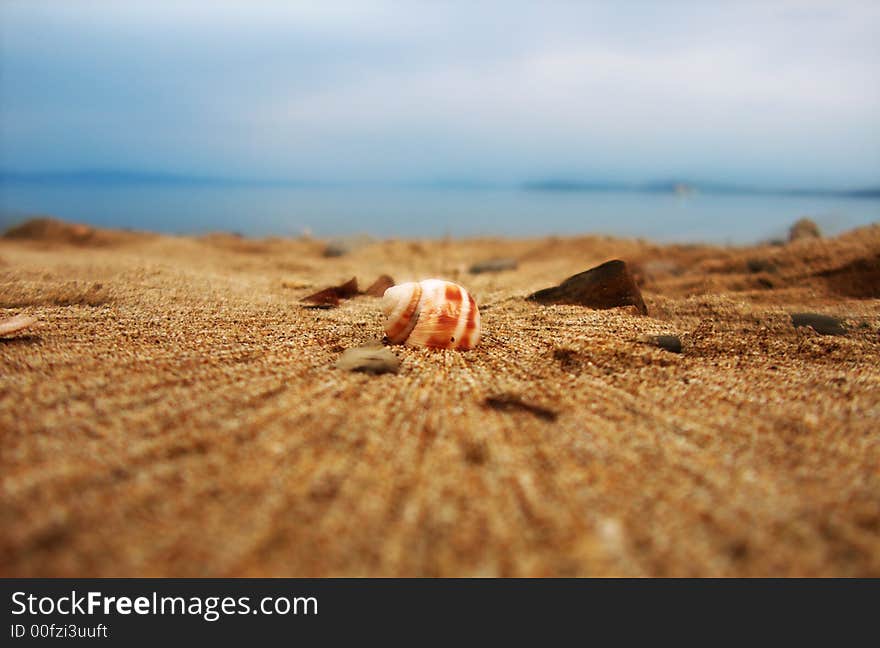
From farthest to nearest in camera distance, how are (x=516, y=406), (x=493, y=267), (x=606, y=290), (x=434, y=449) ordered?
(x=493, y=267), (x=606, y=290), (x=516, y=406), (x=434, y=449)

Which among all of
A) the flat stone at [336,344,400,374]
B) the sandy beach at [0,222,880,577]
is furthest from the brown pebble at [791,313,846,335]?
the flat stone at [336,344,400,374]

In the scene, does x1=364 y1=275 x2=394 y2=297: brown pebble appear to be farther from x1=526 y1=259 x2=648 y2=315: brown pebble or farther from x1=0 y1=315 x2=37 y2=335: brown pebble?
x1=0 y1=315 x2=37 y2=335: brown pebble

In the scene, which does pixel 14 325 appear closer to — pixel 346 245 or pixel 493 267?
pixel 493 267

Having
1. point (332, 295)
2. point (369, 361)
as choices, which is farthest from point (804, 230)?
point (369, 361)

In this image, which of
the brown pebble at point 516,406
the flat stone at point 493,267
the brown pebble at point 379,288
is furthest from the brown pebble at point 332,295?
the flat stone at point 493,267

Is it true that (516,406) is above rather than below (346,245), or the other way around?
below
